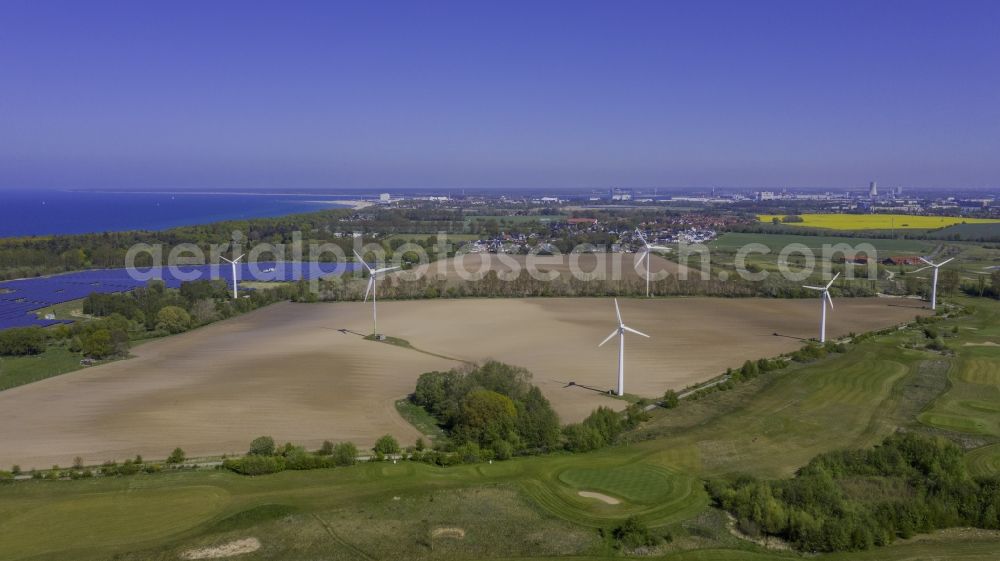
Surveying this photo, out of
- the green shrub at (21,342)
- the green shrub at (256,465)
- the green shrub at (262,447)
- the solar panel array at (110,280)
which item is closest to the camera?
the green shrub at (256,465)

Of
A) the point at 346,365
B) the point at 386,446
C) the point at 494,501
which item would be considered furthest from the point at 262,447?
the point at 346,365

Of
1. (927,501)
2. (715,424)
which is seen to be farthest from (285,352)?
(927,501)

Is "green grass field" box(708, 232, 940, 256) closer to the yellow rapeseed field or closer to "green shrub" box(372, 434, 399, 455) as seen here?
the yellow rapeseed field

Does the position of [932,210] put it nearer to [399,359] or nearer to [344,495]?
[399,359]

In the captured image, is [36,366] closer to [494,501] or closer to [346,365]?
[346,365]

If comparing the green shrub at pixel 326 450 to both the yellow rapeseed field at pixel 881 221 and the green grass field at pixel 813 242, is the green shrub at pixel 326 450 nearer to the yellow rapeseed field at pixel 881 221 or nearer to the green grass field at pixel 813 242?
the green grass field at pixel 813 242

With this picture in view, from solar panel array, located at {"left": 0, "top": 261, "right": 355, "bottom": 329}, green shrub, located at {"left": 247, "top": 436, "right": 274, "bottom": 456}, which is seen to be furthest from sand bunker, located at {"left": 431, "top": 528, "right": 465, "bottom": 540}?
solar panel array, located at {"left": 0, "top": 261, "right": 355, "bottom": 329}

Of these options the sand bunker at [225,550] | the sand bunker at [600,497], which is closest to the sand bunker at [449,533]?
the sand bunker at [600,497]
